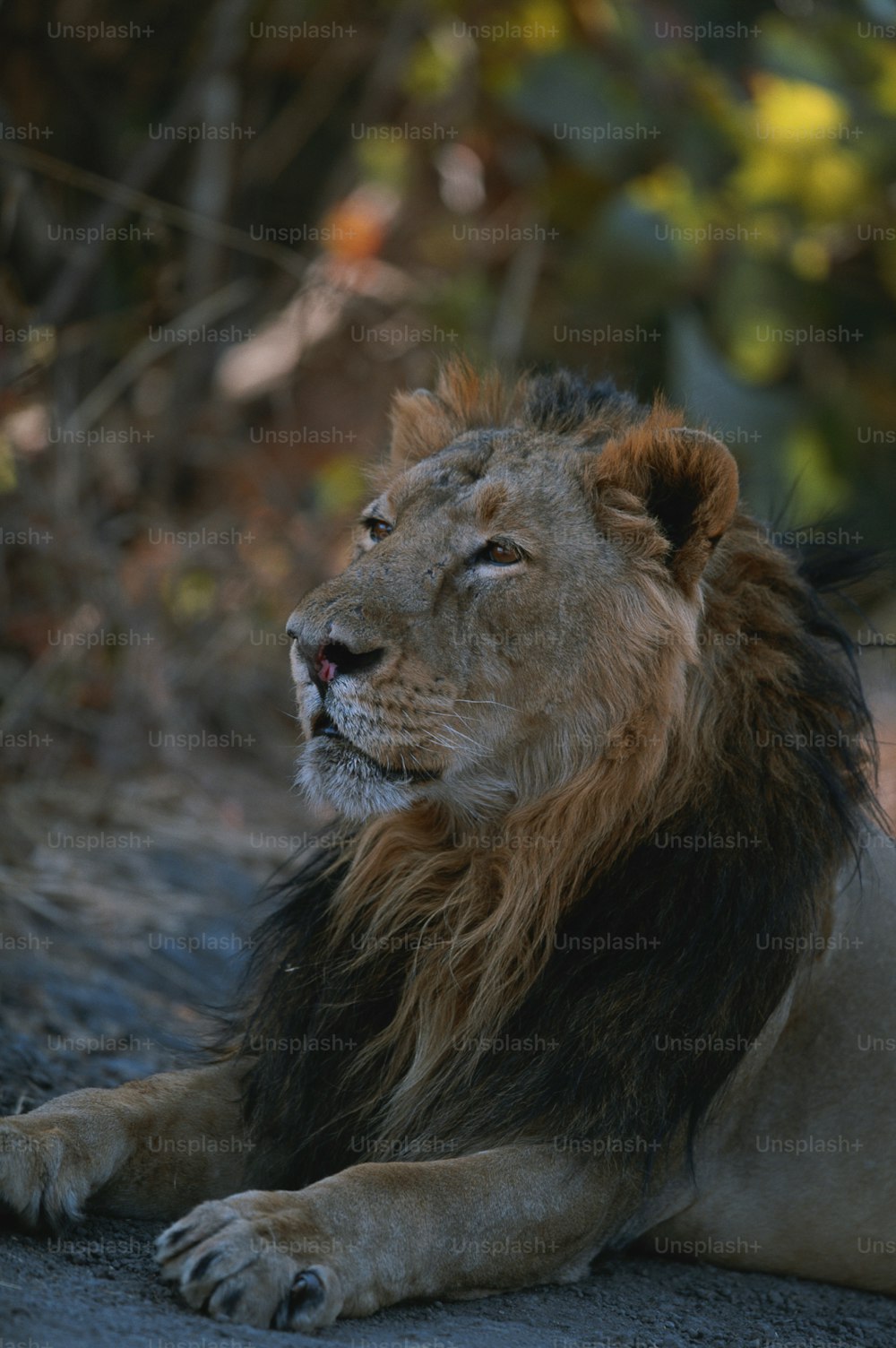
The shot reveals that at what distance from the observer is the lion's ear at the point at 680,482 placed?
3.20 meters

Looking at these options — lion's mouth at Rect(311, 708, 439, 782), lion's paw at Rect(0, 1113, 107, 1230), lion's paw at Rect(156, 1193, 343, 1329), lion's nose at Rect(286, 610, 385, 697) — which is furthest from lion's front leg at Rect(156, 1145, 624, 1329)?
lion's nose at Rect(286, 610, 385, 697)

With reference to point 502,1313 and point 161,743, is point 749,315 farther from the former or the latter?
point 502,1313

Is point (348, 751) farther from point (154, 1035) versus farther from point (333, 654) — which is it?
point (154, 1035)

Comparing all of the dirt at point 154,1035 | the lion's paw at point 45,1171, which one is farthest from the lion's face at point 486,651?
the dirt at point 154,1035

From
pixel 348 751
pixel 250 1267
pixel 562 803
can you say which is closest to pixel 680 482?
pixel 562 803

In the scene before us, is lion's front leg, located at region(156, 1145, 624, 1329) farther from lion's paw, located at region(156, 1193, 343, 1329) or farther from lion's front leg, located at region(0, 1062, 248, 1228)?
lion's front leg, located at region(0, 1062, 248, 1228)

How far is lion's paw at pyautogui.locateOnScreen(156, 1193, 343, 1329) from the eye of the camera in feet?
8.26

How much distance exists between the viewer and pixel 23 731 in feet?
20.0

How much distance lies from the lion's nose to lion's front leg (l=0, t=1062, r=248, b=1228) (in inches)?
36.7

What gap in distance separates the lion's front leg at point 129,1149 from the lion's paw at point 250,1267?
1.15ft

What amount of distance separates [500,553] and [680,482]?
405mm

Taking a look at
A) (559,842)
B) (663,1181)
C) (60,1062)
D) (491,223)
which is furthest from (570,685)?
(491,223)

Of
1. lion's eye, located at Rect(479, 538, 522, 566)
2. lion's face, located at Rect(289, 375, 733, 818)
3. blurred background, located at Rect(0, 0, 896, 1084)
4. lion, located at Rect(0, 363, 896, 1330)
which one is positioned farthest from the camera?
blurred background, located at Rect(0, 0, 896, 1084)

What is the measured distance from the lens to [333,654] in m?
3.13
